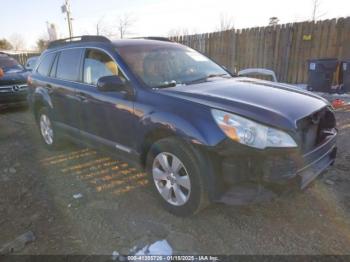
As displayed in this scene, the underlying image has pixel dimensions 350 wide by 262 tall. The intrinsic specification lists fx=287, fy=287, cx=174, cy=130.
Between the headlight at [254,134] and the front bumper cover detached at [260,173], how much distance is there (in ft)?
0.19

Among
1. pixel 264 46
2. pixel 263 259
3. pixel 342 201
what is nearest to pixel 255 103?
pixel 263 259

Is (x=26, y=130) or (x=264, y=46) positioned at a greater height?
(x=264, y=46)

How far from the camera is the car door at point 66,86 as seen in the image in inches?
158

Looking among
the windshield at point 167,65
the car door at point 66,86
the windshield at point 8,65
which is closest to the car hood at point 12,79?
the windshield at point 8,65

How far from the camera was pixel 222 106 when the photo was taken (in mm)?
2510

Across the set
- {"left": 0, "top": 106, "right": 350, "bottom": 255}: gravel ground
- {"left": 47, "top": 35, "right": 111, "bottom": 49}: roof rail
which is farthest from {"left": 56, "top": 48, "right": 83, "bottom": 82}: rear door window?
{"left": 0, "top": 106, "right": 350, "bottom": 255}: gravel ground

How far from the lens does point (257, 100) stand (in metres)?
2.64

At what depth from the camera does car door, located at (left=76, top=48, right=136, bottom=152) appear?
3223 millimetres

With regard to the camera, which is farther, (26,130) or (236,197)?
(26,130)

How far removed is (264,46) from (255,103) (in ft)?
30.0

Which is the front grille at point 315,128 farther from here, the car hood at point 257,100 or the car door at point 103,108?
the car door at point 103,108

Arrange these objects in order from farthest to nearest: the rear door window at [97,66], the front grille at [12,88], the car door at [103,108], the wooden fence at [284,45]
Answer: the wooden fence at [284,45], the front grille at [12,88], the rear door window at [97,66], the car door at [103,108]

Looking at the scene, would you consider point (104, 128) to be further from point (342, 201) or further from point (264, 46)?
point (264, 46)

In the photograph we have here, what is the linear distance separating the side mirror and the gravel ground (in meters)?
1.26
